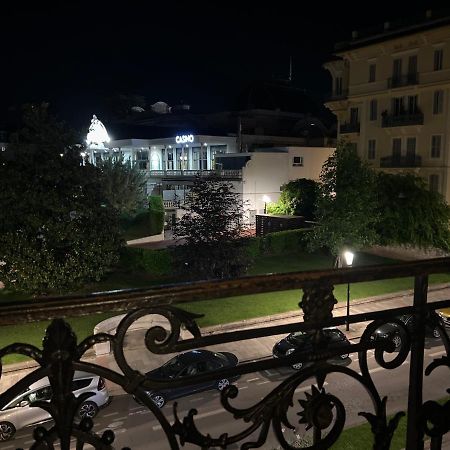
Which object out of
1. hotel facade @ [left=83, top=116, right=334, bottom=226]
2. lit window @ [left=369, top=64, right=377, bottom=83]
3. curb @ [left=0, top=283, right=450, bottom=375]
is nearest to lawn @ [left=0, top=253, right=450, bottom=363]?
curb @ [left=0, top=283, right=450, bottom=375]

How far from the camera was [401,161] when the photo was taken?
2875 centimetres

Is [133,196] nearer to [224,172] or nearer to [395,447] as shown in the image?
[224,172]

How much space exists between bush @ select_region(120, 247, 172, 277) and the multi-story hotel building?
15368mm

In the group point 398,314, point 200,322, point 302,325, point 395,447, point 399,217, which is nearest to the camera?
point 302,325

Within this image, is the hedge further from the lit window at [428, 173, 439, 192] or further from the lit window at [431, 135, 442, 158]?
the lit window at [431, 135, 442, 158]

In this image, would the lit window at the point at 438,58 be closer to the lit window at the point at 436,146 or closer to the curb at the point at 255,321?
the lit window at the point at 436,146

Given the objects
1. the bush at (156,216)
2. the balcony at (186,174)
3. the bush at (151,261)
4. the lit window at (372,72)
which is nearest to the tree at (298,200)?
the balcony at (186,174)

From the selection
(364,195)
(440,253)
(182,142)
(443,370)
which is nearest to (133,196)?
(182,142)

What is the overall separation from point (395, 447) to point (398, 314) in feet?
27.5

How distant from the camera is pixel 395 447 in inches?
352

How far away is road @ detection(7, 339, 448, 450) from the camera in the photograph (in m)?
10.4

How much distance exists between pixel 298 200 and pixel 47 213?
19.6m

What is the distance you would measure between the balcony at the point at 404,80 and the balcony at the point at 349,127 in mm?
3508

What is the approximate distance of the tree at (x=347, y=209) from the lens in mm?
21562
